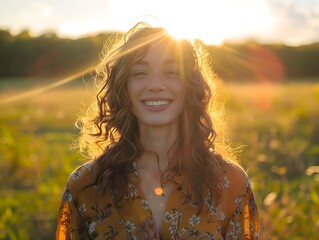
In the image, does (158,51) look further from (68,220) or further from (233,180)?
(68,220)

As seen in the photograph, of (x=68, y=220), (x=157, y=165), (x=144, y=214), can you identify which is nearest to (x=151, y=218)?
(x=144, y=214)

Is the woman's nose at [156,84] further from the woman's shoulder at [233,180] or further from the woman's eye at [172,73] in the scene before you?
the woman's shoulder at [233,180]

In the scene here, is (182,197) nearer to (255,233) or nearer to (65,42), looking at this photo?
(255,233)

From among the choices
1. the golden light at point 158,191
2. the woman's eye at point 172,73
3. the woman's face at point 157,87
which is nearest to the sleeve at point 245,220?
the golden light at point 158,191

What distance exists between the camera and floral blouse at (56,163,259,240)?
207 centimetres

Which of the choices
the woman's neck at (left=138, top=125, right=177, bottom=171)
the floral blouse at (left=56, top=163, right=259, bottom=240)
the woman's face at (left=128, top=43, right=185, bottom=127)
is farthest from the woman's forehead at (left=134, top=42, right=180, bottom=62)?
the floral blouse at (left=56, top=163, right=259, bottom=240)

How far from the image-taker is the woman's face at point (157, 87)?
2102 millimetres

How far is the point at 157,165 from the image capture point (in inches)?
87.3

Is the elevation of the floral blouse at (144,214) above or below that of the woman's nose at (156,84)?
below

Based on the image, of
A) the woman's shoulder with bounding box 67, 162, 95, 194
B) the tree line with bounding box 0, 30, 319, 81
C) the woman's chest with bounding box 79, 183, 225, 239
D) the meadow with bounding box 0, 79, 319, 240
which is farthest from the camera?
the tree line with bounding box 0, 30, 319, 81

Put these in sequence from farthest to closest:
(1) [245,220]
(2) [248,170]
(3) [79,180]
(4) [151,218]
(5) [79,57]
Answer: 1. (5) [79,57]
2. (2) [248,170]
3. (1) [245,220]
4. (3) [79,180]
5. (4) [151,218]

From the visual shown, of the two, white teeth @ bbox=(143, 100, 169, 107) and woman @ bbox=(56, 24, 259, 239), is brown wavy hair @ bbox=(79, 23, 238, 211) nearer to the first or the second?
woman @ bbox=(56, 24, 259, 239)

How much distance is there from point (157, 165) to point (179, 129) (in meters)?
0.17

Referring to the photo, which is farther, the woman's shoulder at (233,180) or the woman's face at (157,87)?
the woman's shoulder at (233,180)
